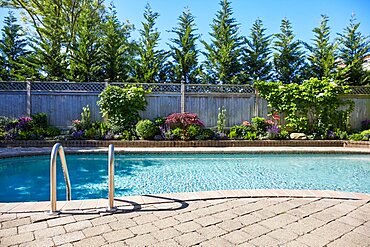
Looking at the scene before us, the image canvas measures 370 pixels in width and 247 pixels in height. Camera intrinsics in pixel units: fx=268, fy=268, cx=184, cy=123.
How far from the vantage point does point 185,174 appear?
16.6 feet

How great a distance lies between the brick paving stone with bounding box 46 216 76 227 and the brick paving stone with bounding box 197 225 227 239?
1.08 metres

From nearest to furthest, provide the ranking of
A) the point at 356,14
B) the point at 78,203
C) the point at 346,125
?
1. the point at 78,203
2. the point at 346,125
3. the point at 356,14

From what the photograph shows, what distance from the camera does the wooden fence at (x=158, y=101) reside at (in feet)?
27.9

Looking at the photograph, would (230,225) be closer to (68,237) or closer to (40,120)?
(68,237)

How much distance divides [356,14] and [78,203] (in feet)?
44.6

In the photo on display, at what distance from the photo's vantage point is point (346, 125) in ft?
29.5

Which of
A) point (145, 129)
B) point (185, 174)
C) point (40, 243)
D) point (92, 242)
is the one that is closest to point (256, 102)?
point (145, 129)

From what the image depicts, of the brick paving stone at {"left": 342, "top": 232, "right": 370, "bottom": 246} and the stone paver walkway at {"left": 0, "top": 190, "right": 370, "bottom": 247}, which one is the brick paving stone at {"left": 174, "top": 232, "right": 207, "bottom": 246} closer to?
the stone paver walkway at {"left": 0, "top": 190, "right": 370, "bottom": 247}

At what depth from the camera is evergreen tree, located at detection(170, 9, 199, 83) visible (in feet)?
39.7

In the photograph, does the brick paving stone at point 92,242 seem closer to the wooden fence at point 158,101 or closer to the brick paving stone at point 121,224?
the brick paving stone at point 121,224

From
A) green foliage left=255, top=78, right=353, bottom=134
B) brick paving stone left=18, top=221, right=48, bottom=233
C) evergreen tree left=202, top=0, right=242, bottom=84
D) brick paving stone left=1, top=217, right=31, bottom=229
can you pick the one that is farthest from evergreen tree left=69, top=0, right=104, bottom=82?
brick paving stone left=18, top=221, right=48, bottom=233

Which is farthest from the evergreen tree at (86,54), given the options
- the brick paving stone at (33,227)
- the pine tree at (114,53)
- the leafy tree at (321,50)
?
the brick paving stone at (33,227)

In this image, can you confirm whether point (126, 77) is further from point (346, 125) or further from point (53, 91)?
point (346, 125)

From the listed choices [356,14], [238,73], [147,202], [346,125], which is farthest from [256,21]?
[147,202]
